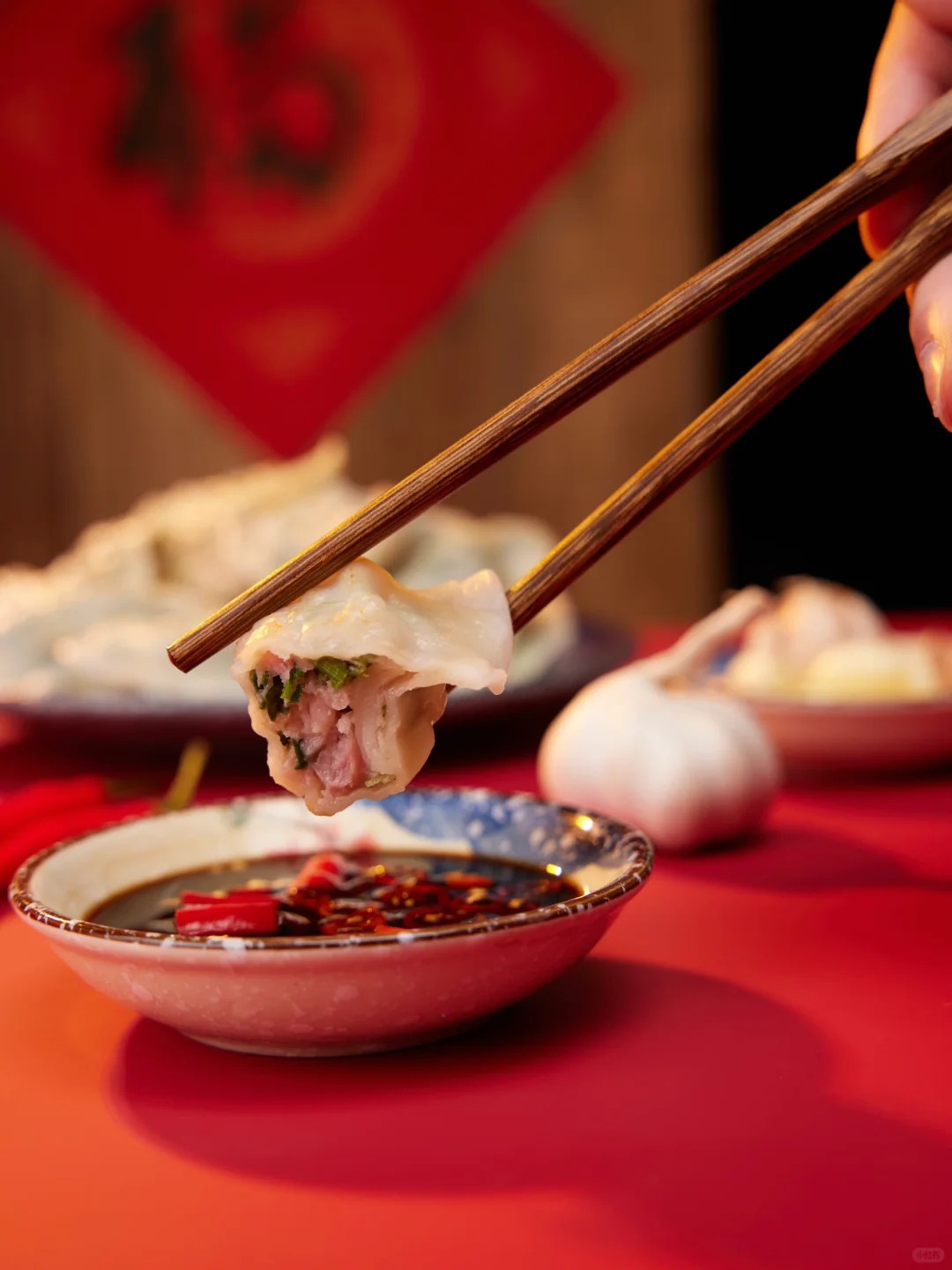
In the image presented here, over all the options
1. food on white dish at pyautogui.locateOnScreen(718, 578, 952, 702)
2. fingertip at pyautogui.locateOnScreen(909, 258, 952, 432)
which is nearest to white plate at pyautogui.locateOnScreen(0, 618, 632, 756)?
food on white dish at pyautogui.locateOnScreen(718, 578, 952, 702)

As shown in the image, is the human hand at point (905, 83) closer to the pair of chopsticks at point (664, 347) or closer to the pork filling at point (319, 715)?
the pair of chopsticks at point (664, 347)

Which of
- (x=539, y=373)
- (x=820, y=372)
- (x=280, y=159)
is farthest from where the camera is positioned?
(x=539, y=373)

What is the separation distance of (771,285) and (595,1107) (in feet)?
16.0

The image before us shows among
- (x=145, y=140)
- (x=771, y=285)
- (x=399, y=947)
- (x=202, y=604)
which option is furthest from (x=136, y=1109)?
(x=145, y=140)

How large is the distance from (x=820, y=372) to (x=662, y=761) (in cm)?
426

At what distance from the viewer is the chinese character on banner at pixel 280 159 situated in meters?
5.67

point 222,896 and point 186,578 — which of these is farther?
point 186,578

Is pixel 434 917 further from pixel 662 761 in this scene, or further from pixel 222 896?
pixel 662 761

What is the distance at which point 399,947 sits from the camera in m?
0.99

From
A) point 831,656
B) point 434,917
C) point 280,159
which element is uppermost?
point 280,159

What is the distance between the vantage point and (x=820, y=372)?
18.5 ft

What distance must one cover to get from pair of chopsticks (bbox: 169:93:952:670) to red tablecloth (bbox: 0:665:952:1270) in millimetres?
329

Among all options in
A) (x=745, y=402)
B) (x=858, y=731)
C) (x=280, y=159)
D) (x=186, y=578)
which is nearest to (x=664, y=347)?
(x=745, y=402)

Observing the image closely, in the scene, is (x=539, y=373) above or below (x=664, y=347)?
above
